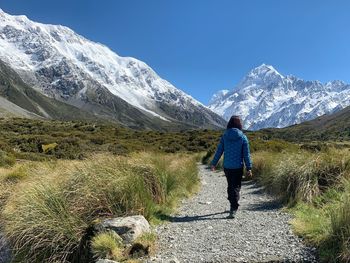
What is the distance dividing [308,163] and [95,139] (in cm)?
3652

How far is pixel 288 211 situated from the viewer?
12562 mm

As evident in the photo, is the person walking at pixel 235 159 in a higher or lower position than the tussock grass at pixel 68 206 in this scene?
higher

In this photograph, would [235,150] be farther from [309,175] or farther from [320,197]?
[320,197]

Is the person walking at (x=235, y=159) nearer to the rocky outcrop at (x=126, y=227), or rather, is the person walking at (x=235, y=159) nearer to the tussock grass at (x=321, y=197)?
the tussock grass at (x=321, y=197)

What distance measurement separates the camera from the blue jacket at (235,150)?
12984mm

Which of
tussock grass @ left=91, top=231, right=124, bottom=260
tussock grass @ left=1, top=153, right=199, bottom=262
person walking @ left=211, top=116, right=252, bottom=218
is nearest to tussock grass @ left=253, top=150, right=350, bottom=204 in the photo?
person walking @ left=211, top=116, right=252, bottom=218

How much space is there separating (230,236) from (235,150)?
3.48 m

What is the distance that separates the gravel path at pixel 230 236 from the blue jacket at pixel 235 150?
4.53 ft

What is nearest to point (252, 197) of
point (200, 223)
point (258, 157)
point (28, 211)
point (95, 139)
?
point (200, 223)

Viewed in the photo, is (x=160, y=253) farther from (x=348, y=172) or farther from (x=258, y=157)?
(x=258, y=157)

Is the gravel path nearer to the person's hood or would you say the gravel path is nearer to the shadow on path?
the shadow on path

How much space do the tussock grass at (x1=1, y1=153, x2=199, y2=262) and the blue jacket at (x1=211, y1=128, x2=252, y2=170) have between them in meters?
2.19

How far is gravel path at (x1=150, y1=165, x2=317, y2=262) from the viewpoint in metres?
8.53

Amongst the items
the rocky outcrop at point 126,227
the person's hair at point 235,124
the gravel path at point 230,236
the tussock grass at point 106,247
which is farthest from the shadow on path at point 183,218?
the tussock grass at point 106,247
